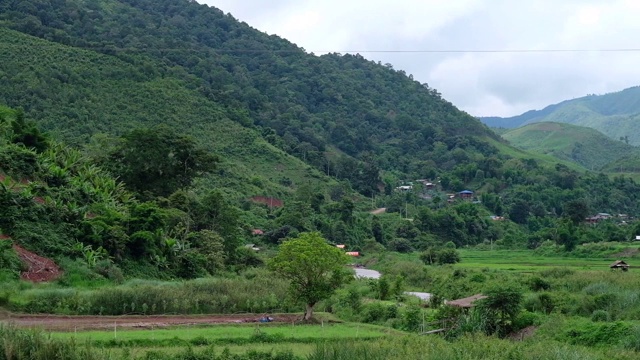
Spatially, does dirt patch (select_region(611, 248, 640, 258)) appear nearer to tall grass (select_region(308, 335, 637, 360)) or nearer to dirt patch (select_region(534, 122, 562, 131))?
tall grass (select_region(308, 335, 637, 360))

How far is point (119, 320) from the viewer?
85.9ft

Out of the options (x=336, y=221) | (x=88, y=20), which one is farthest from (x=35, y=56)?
(x=336, y=221)

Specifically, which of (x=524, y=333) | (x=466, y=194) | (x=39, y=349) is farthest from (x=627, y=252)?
(x=39, y=349)

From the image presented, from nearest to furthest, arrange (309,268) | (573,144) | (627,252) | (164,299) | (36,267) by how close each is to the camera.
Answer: (164,299) < (309,268) < (36,267) < (627,252) < (573,144)

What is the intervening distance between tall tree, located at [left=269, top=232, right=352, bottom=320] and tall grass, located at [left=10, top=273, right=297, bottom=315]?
1.47m

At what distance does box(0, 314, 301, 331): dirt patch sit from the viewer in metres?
23.7

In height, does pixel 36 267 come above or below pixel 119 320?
above

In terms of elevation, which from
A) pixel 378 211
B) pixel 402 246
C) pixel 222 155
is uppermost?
pixel 222 155

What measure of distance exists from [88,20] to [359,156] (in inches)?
1787

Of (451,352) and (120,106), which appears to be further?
(120,106)

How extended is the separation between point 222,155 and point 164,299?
156 ft

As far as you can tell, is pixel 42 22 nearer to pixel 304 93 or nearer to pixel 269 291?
pixel 304 93

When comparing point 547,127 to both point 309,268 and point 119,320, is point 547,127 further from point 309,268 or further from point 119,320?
point 119,320

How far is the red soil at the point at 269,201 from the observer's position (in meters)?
71.3
